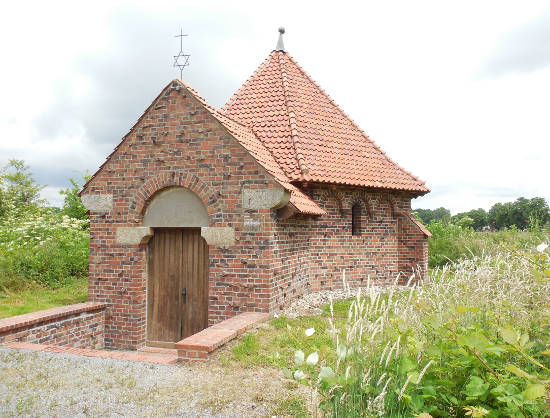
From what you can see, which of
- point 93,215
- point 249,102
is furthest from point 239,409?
point 249,102

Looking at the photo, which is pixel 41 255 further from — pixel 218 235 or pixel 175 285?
pixel 218 235

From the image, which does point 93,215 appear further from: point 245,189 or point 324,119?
point 324,119

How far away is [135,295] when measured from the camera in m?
8.67

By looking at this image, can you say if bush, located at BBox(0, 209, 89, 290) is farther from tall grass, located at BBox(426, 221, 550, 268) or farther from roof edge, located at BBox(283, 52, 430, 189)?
tall grass, located at BBox(426, 221, 550, 268)

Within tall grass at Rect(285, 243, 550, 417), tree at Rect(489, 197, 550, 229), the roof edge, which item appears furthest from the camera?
tree at Rect(489, 197, 550, 229)

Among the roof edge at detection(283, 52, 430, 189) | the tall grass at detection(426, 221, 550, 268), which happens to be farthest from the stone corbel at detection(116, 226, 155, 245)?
the tall grass at detection(426, 221, 550, 268)

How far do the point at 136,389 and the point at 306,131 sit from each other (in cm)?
771

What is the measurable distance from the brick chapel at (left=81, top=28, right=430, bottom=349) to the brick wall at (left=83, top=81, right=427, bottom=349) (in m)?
0.02

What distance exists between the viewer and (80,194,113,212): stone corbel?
29.4 ft

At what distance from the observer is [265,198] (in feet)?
25.8

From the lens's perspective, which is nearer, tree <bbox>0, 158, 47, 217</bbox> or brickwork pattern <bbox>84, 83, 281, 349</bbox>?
brickwork pattern <bbox>84, 83, 281, 349</bbox>

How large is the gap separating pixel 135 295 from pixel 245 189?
3222mm

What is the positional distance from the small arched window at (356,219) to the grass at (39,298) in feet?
23.6

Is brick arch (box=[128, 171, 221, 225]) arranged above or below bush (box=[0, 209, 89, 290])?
above
